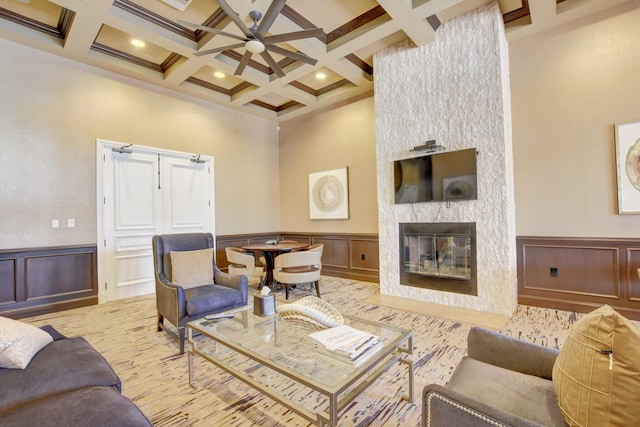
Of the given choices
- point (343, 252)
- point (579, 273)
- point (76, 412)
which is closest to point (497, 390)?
point (76, 412)

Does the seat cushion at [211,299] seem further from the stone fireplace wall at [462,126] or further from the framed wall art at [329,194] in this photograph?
the framed wall art at [329,194]

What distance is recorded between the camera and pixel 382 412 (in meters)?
1.90

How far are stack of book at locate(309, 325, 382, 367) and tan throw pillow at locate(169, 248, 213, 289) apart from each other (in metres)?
1.98

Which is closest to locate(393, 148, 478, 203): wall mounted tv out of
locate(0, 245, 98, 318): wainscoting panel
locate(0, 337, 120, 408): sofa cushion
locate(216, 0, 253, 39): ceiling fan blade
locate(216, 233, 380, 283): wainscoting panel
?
locate(216, 233, 380, 283): wainscoting panel

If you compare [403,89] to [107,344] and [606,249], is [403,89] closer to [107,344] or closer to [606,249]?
[606,249]

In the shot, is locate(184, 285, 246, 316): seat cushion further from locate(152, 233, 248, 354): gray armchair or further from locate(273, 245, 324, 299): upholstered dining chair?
locate(273, 245, 324, 299): upholstered dining chair

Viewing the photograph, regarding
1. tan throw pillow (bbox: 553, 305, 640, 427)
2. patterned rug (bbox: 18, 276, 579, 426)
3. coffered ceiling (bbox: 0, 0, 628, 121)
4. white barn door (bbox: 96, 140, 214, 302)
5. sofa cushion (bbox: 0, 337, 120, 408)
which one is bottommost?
patterned rug (bbox: 18, 276, 579, 426)

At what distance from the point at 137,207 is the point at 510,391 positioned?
527cm

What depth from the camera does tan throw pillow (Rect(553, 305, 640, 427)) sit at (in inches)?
34.8

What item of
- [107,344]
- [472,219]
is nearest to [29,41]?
[107,344]

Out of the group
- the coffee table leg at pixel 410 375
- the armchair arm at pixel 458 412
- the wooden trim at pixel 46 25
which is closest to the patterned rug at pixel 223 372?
the coffee table leg at pixel 410 375

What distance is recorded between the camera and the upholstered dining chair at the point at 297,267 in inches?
167

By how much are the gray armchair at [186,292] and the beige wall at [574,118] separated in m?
3.76

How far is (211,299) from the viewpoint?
2.93 meters
